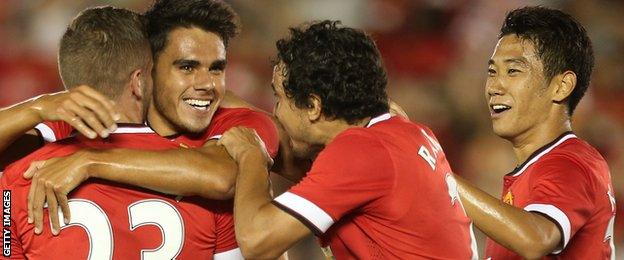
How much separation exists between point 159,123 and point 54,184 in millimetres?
889

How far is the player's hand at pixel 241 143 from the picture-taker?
106 inches

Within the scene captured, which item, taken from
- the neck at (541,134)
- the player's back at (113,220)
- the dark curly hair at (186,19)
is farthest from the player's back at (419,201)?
the dark curly hair at (186,19)

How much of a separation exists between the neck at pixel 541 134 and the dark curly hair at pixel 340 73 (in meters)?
0.78

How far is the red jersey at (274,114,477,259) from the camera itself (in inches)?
96.0

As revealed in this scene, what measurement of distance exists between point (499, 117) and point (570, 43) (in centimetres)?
37

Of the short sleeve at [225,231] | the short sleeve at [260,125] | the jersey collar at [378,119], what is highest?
the jersey collar at [378,119]

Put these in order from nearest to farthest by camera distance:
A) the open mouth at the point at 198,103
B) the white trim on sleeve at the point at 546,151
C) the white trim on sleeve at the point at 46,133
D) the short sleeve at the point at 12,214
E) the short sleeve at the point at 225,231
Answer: the short sleeve at the point at 12,214 < the short sleeve at the point at 225,231 < the white trim on sleeve at the point at 46,133 < the white trim on sleeve at the point at 546,151 < the open mouth at the point at 198,103

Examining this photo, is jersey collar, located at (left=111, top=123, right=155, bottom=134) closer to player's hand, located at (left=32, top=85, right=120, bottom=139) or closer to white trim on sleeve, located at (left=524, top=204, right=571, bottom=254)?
player's hand, located at (left=32, top=85, right=120, bottom=139)

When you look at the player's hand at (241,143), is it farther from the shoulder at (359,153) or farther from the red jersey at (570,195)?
the red jersey at (570,195)

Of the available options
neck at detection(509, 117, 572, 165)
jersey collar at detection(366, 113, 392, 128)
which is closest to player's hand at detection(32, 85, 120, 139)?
jersey collar at detection(366, 113, 392, 128)

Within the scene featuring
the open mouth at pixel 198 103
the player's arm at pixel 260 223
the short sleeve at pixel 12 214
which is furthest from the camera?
the open mouth at pixel 198 103

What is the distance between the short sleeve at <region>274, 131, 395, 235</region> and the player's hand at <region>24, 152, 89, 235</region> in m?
0.58

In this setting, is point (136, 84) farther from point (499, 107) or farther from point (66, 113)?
point (499, 107)

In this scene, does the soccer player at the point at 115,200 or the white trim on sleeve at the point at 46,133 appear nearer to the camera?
the soccer player at the point at 115,200
